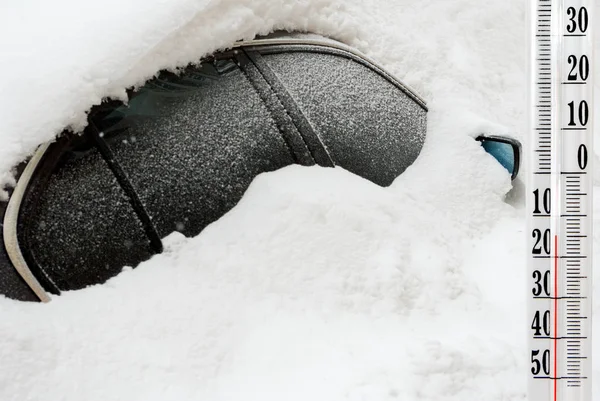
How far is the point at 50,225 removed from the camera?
5.74 ft

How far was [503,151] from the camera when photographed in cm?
294

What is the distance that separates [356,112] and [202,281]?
101 cm

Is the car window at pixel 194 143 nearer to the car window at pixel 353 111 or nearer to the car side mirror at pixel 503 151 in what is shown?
the car window at pixel 353 111

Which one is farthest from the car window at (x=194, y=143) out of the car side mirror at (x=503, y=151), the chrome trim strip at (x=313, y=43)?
the car side mirror at (x=503, y=151)

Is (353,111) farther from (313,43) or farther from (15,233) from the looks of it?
(15,233)

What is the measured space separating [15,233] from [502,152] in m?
2.21

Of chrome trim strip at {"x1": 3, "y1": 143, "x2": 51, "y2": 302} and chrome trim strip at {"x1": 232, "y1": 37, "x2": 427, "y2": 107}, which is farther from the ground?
chrome trim strip at {"x1": 232, "y1": 37, "x2": 427, "y2": 107}

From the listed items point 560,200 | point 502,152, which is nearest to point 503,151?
point 502,152

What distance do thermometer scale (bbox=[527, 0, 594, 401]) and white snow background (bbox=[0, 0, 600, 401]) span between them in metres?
0.21

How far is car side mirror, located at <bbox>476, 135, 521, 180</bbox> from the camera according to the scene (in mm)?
2896

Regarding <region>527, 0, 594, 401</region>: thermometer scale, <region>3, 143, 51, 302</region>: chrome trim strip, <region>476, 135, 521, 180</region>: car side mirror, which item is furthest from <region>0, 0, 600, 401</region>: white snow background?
<region>476, 135, 521, 180</region>: car side mirror

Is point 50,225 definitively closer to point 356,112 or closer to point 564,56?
point 356,112

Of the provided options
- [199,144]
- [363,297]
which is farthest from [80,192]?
[363,297]

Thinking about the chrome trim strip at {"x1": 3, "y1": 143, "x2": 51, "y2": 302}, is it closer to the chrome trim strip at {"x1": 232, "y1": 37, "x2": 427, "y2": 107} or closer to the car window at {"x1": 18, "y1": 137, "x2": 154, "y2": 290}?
the car window at {"x1": 18, "y1": 137, "x2": 154, "y2": 290}
